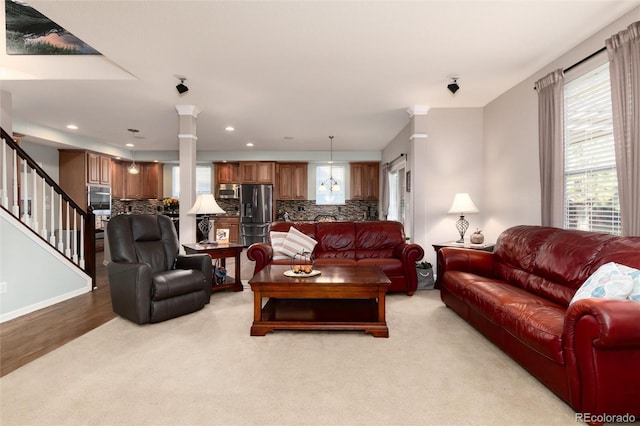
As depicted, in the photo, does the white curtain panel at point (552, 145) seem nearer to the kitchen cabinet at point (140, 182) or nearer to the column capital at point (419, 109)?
the column capital at point (419, 109)

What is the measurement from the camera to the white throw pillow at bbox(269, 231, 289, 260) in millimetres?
4270

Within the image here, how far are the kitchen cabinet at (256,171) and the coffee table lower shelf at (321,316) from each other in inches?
218

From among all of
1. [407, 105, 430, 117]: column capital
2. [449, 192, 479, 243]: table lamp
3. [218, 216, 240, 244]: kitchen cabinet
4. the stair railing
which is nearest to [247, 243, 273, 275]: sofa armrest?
the stair railing

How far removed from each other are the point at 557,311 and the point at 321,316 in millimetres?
1804

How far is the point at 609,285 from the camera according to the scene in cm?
180

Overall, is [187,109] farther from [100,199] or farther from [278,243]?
[100,199]

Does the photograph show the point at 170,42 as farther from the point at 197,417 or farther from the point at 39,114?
the point at 39,114

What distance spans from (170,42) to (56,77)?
2.01 m

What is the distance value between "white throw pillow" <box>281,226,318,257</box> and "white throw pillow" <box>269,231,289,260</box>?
49 mm

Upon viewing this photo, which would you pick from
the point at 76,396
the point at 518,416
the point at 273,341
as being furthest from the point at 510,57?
the point at 76,396

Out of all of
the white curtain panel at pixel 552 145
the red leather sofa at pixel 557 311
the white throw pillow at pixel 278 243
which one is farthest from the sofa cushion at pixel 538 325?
the white throw pillow at pixel 278 243

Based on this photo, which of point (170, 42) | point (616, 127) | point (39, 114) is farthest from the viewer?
point (39, 114)

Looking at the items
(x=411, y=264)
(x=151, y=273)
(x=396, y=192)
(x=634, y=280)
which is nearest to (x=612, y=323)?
(x=634, y=280)

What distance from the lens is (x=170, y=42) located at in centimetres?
296
